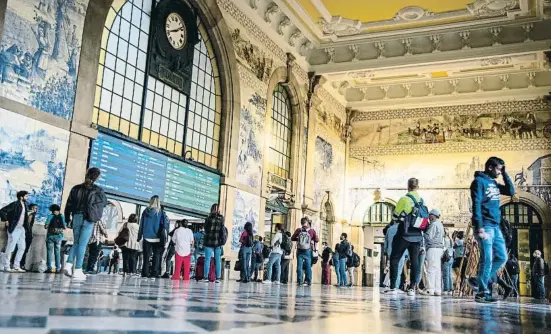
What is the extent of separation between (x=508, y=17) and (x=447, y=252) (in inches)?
383

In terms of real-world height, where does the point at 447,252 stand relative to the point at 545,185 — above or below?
below

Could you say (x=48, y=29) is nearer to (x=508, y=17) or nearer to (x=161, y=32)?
(x=161, y=32)

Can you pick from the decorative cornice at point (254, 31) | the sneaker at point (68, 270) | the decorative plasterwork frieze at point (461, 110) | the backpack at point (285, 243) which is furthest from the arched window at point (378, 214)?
the sneaker at point (68, 270)

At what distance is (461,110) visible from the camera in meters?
25.1

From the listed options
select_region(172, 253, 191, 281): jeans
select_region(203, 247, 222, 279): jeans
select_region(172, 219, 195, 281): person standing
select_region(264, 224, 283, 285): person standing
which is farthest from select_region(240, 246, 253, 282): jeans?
select_region(172, 219, 195, 281): person standing

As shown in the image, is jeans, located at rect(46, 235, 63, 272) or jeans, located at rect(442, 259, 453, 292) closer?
jeans, located at rect(46, 235, 63, 272)

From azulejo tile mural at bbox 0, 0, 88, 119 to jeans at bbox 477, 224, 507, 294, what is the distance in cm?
853

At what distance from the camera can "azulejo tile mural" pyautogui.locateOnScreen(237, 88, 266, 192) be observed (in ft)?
58.2

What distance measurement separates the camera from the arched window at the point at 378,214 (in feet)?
83.8

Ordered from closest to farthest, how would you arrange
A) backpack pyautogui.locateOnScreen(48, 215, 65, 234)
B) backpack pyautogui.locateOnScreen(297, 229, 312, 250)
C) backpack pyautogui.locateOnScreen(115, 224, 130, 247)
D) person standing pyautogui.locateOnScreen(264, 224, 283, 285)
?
1. backpack pyautogui.locateOnScreen(48, 215, 65, 234)
2. backpack pyautogui.locateOnScreen(115, 224, 130, 247)
3. backpack pyautogui.locateOnScreen(297, 229, 312, 250)
4. person standing pyautogui.locateOnScreen(264, 224, 283, 285)

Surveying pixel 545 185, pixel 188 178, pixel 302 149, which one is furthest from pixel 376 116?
pixel 188 178

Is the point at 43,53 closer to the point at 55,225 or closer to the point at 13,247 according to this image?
the point at 55,225

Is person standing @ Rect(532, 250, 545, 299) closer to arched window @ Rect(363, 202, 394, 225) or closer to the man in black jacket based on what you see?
arched window @ Rect(363, 202, 394, 225)

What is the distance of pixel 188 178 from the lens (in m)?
15.4
